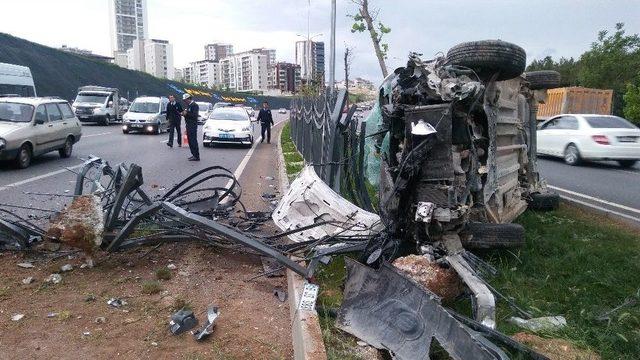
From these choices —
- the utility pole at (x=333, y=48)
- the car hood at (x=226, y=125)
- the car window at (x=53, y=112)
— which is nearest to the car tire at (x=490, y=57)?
the car window at (x=53, y=112)

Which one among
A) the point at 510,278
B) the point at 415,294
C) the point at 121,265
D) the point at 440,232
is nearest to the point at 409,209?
the point at 440,232

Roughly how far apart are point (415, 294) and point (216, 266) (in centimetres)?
239

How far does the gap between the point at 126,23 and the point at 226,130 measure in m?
107

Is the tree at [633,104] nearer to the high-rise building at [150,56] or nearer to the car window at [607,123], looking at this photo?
the car window at [607,123]

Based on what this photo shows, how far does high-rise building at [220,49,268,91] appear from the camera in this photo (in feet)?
333

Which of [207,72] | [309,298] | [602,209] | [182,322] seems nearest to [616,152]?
[602,209]

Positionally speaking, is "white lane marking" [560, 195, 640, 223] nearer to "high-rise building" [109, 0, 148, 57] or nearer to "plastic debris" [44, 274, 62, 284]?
"plastic debris" [44, 274, 62, 284]

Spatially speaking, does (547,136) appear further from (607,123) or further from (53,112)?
(53,112)

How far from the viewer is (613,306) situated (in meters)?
4.12

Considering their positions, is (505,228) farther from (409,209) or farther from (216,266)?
(216,266)

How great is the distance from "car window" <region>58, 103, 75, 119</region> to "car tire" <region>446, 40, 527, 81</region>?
11.4 meters

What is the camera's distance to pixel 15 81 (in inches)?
781

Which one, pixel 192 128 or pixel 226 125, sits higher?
pixel 192 128

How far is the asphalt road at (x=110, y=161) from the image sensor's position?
26.0ft
